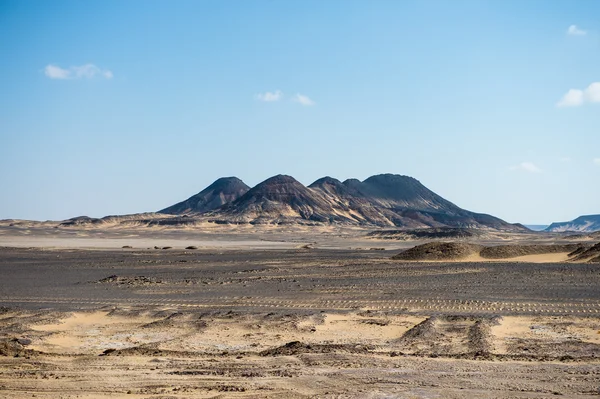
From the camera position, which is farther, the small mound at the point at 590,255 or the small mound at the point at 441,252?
the small mound at the point at 441,252

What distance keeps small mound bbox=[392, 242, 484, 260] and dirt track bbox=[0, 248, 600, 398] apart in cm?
1180

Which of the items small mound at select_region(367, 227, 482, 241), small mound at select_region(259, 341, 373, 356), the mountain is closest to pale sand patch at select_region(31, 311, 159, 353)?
small mound at select_region(259, 341, 373, 356)

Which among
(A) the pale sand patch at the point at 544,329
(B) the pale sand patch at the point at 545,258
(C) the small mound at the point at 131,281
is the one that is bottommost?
(B) the pale sand patch at the point at 545,258

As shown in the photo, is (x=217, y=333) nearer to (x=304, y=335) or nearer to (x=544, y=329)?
(x=304, y=335)

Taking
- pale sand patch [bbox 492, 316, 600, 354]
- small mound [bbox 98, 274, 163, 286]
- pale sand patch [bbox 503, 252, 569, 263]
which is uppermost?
small mound [bbox 98, 274, 163, 286]

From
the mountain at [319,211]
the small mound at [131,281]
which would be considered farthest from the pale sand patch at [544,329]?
the mountain at [319,211]

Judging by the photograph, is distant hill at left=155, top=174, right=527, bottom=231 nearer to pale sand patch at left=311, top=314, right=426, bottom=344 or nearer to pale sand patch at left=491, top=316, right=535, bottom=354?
pale sand patch at left=311, top=314, right=426, bottom=344

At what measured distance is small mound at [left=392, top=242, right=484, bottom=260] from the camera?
4250 centimetres

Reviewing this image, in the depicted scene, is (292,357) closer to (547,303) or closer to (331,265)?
(547,303)

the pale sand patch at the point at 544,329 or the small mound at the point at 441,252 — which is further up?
the small mound at the point at 441,252

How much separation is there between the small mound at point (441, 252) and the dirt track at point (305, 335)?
11.8 meters

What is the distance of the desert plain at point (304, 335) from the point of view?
9.71 m

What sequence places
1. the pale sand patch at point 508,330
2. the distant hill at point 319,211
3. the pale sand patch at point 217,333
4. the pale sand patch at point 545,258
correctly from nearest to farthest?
the pale sand patch at point 508,330, the pale sand patch at point 217,333, the pale sand patch at point 545,258, the distant hill at point 319,211

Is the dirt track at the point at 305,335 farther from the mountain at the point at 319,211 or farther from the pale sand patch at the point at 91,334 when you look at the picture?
the mountain at the point at 319,211
